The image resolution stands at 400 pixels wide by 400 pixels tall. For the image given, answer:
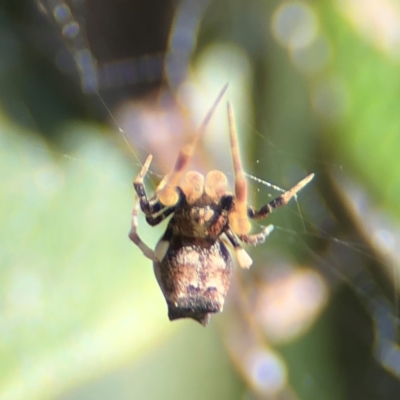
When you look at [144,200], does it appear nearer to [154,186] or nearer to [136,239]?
[136,239]

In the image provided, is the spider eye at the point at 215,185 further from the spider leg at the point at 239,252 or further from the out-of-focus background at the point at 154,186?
the out-of-focus background at the point at 154,186

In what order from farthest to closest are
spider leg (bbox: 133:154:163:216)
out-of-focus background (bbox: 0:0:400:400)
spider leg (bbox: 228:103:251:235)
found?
out-of-focus background (bbox: 0:0:400:400), spider leg (bbox: 133:154:163:216), spider leg (bbox: 228:103:251:235)

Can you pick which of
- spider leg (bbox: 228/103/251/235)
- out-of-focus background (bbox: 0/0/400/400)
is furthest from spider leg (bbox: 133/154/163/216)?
out-of-focus background (bbox: 0/0/400/400)

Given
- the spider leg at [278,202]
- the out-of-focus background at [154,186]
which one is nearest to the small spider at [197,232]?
the spider leg at [278,202]

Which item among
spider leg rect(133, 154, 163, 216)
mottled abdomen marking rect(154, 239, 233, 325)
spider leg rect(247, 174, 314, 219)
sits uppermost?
spider leg rect(133, 154, 163, 216)

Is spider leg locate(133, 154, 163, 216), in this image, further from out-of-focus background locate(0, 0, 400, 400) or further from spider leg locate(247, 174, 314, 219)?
out-of-focus background locate(0, 0, 400, 400)

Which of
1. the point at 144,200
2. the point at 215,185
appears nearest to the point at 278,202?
the point at 215,185

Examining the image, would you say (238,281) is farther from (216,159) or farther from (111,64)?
(111,64)
